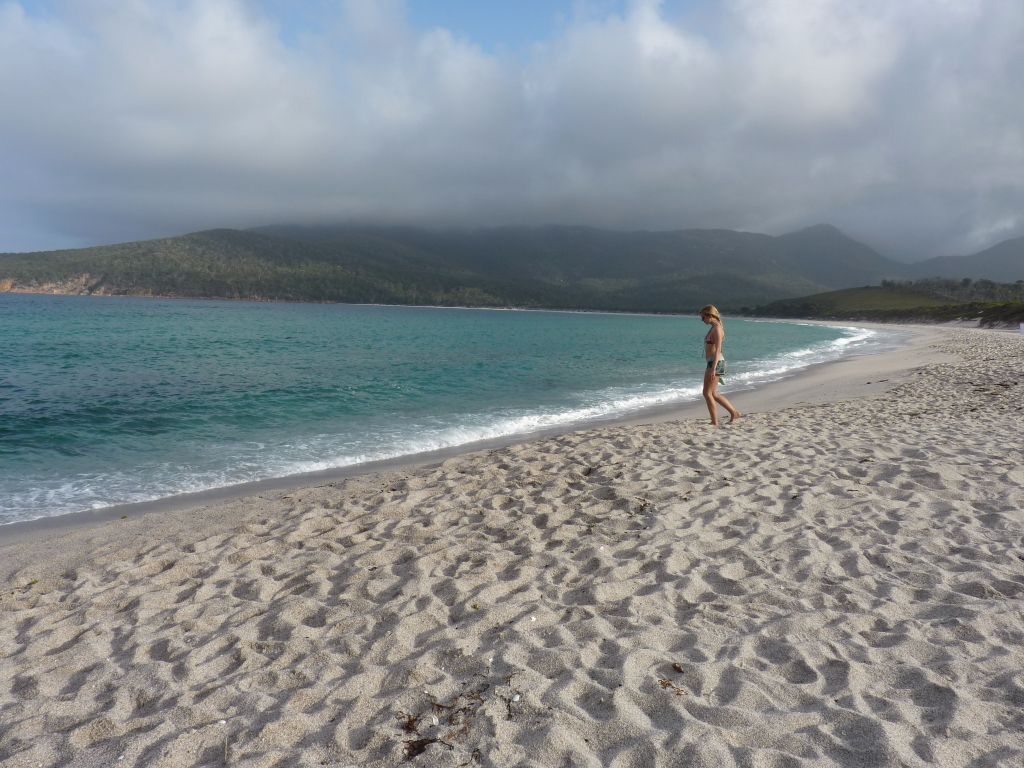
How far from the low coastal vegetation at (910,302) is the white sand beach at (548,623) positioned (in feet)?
303

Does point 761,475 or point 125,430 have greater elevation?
point 761,475

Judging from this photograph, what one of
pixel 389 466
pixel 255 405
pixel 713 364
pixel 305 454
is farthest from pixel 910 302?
pixel 305 454

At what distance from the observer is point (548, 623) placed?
4207 millimetres

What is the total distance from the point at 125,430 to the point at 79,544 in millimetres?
7900

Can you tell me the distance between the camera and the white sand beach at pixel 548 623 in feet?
9.99

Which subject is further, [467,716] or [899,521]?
[899,521]

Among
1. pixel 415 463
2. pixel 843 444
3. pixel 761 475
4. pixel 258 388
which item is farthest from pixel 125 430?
pixel 843 444

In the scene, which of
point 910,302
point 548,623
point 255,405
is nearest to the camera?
point 548,623

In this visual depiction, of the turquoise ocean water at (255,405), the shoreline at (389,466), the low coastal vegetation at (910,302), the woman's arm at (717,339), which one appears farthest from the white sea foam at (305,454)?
the low coastal vegetation at (910,302)

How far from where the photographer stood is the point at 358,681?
3621mm

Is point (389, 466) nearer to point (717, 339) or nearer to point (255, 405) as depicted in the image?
point (717, 339)

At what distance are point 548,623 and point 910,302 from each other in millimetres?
150399

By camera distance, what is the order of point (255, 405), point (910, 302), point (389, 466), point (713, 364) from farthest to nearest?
point (910, 302) < point (255, 405) < point (713, 364) < point (389, 466)

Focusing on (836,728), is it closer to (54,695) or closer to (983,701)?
(983,701)
